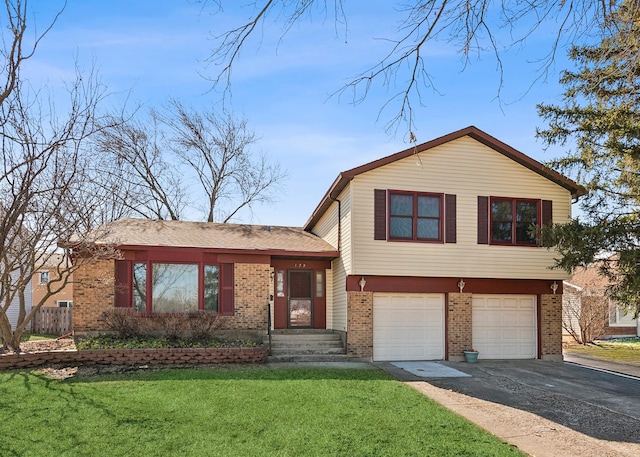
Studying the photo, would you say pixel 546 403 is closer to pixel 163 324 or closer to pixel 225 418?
pixel 225 418

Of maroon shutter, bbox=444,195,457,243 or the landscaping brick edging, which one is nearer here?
the landscaping brick edging

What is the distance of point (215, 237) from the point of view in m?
16.8

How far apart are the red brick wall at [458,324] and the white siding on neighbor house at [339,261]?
326 centimetres

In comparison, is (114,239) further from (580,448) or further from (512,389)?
(580,448)

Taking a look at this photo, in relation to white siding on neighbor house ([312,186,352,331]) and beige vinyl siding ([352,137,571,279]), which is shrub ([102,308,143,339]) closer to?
white siding on neighbor house ([312,186,352,331])

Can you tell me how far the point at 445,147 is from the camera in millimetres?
15812

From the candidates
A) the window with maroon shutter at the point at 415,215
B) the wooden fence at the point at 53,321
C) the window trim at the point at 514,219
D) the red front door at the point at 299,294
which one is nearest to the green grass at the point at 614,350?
the window trim at the point at 514,219

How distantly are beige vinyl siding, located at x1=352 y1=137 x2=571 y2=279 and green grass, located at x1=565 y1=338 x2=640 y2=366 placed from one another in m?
4.37

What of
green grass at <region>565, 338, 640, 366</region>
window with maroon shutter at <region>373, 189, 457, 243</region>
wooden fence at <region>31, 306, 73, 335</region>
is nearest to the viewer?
window with maroon shutter at <region>373, 189, 457, 243</region>

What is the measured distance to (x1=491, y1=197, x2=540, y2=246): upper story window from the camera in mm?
15977

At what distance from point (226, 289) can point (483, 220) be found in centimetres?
811

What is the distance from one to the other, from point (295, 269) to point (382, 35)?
45.6ft

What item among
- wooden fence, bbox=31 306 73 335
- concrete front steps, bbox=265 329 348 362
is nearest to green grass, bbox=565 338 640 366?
concrete front steps, bbox=265 329 348 362

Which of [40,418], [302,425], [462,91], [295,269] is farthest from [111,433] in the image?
[295,269]
